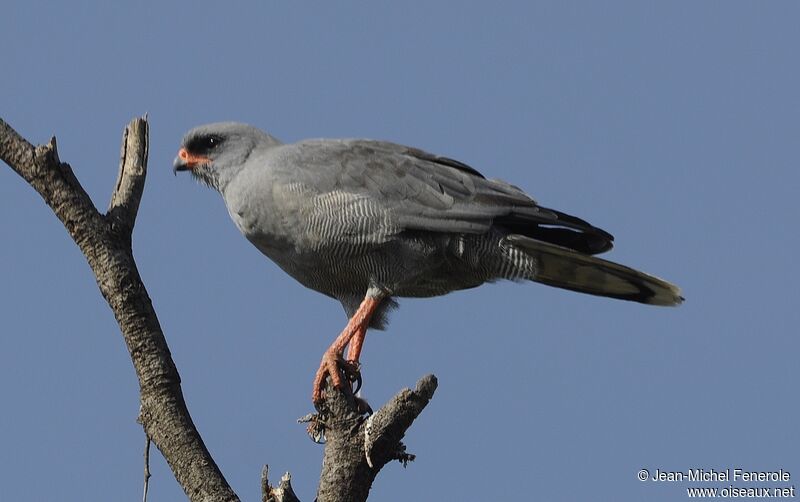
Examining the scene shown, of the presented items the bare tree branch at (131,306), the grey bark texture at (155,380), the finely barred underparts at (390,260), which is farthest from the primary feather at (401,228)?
the bare tree branch at (131,306)

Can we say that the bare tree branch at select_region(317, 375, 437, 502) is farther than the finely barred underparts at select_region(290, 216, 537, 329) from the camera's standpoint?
No

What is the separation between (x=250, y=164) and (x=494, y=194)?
6.64ft

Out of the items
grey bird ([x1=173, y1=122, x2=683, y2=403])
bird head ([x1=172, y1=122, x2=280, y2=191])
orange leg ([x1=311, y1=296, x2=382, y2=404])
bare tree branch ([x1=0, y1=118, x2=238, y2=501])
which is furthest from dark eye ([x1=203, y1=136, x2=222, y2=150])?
bare tree branch ([x1=0, y1=118, x2=238, y2=501])

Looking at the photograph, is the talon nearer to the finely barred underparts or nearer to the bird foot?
the bird foot

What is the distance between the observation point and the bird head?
8891 millimetres

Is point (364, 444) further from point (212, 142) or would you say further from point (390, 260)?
point (212, 142)

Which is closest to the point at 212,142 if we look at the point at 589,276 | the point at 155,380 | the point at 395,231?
the point at 395,231

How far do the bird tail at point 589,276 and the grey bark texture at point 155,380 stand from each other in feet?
6.78

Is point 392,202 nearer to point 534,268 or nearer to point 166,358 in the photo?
point 534,268

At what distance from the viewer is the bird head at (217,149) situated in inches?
350

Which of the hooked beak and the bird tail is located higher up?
the hooked beak

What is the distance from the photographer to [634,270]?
8297mm

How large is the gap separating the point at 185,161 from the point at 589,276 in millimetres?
3607

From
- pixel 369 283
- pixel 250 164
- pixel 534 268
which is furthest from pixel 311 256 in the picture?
pixel 534 268
